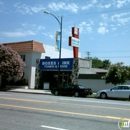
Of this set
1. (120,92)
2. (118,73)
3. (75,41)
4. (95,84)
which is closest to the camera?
(120,92)

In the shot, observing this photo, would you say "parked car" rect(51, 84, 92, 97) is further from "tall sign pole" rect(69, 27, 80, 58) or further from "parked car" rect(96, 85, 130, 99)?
"tall sign pole" rect(69, 27, 80, 58)

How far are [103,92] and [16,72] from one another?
1630 cm

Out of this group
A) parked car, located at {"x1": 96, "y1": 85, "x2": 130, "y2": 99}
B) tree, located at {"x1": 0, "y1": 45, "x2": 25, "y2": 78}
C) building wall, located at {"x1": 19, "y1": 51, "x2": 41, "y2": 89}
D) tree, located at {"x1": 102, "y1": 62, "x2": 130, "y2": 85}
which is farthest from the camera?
building wall, located at {"x1": 19, "y1": 51, "x2": 41, "y2": 89}

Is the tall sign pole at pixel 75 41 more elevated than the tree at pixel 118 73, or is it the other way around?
the tall sign pole at pixel 75 41

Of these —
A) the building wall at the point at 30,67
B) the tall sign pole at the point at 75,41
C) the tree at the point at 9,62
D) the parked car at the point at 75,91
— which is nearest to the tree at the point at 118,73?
the parked car at the point at 75,91

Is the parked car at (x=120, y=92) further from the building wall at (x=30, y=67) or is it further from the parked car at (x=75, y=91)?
the building wall at (x=30, y=67)

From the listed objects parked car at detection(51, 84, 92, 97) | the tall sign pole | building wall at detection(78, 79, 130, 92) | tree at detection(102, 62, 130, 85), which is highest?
the tall sign pole

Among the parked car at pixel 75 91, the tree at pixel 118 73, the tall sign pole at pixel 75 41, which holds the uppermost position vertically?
the tall sign pole at pixel 75 41

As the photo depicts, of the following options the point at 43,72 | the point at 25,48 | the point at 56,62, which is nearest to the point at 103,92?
the point at 56,62

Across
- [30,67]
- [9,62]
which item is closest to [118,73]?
[9,62]

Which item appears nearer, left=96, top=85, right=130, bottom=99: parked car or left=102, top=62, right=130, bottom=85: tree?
left=96, top=85, right=130, bottom=99: parked car

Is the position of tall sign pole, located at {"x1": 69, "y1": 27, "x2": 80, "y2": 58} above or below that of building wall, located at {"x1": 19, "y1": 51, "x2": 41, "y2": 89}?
above

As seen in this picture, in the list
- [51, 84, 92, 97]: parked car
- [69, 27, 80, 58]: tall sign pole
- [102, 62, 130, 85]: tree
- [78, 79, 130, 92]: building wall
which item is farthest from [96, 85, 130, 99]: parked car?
[69, 27, 80, 58]: tall sign pole

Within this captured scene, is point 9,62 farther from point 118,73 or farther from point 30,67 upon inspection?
point 118,73
